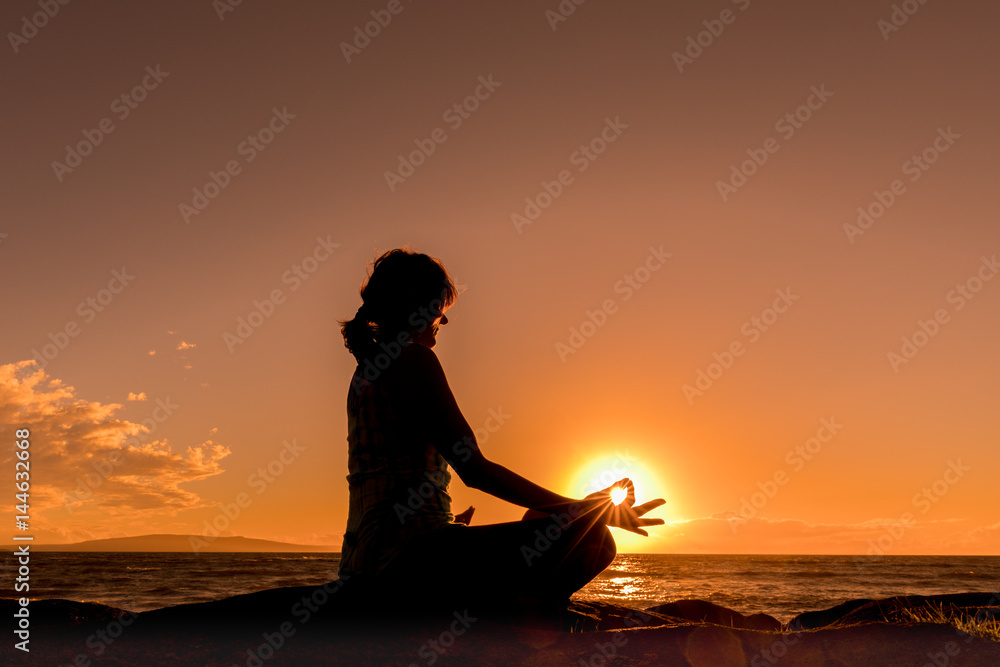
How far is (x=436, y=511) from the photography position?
2521 mm

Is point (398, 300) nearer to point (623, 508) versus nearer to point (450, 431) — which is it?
point (450, 431)

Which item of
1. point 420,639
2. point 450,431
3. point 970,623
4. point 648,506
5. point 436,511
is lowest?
point 970,623

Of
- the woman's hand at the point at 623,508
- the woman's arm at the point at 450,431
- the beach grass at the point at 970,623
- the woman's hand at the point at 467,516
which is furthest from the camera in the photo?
the beach grass at the point at 970,623

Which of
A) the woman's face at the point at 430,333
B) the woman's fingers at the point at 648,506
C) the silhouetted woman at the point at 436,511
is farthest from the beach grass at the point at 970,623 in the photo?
the woman's face at the point at 430,333

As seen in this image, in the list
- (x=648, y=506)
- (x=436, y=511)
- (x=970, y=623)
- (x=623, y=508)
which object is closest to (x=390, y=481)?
(x=436, y=511)

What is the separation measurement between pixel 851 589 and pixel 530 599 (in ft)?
117

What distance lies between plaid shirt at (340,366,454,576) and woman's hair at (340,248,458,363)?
25 cm

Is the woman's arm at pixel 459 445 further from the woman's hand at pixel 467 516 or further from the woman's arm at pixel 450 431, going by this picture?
the woman's hand at pixel 467 516

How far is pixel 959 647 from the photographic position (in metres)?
3.49

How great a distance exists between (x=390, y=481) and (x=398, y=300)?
72 centimetres

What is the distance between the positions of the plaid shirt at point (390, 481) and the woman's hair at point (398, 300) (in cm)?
25

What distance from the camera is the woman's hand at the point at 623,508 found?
261 centimetres

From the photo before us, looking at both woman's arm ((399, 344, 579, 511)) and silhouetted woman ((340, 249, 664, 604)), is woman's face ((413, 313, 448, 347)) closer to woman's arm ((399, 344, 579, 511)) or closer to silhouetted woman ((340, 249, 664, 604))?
silhouetted woman ((340, 249, 664, 604))

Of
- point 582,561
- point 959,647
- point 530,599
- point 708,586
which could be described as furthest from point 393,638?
point 708,586
